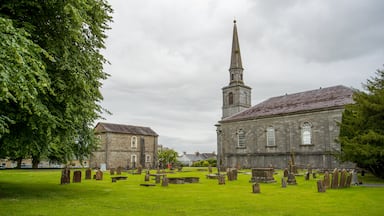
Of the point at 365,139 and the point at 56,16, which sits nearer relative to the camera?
Answer: the point at 56,16

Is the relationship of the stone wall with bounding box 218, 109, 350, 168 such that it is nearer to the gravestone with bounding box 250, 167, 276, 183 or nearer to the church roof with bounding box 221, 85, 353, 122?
the church roof with bounding box 221, 85, 353, 122

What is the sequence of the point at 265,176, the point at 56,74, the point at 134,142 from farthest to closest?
the point at 134,142
the point at 265,176
the point at 56,74

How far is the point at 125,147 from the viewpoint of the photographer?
58969mm

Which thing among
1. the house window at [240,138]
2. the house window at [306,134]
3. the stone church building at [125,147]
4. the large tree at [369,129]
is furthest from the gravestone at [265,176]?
the stone church building at [125,147]

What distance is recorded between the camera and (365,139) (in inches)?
792

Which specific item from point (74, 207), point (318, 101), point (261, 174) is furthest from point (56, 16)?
point (318, 101)

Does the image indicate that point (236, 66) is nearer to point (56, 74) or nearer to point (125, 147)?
point (125, 147)

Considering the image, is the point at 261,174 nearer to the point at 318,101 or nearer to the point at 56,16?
the point at 56,16

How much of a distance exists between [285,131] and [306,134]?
298cm

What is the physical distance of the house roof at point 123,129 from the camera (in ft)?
187

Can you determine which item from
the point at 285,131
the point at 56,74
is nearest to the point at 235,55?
the point at 285,131

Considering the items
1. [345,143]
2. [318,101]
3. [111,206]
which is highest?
[318,101]

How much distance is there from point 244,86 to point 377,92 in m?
37.9

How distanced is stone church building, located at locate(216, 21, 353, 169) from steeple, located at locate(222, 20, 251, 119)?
0.67ft
